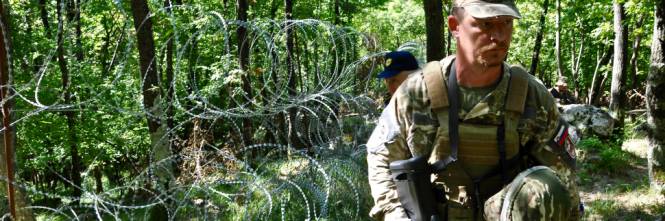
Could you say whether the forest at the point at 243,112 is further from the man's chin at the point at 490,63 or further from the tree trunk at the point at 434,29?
the man's chin at the point at 490,63

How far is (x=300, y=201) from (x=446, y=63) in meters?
3.72

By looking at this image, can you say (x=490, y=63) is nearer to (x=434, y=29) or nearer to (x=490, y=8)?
(x=490, y=8)

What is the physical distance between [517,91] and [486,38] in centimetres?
26

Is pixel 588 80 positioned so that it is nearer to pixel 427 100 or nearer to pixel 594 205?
pixel 594 205

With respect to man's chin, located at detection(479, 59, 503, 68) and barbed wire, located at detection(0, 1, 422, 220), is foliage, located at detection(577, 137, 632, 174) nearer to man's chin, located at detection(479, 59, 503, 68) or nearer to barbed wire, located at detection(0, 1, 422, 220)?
barbed wire, located at detection(0, 1, 422, 220)

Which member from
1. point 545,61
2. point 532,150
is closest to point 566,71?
point 545,61

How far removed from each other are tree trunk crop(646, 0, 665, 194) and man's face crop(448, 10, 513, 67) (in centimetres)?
440

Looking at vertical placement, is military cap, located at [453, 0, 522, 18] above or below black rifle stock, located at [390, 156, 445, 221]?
above

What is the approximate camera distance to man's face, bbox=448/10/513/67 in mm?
2102

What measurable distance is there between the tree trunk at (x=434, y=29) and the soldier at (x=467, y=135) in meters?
4.54

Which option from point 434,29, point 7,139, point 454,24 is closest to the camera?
point 454,24

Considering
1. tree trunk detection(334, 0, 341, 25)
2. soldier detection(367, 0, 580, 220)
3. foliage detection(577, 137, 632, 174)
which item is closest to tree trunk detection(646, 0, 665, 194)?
foliage detection(577, 137, 632, 174)

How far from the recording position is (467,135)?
227cm

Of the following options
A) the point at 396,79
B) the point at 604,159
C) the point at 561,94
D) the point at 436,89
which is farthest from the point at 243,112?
the point at 561,94
